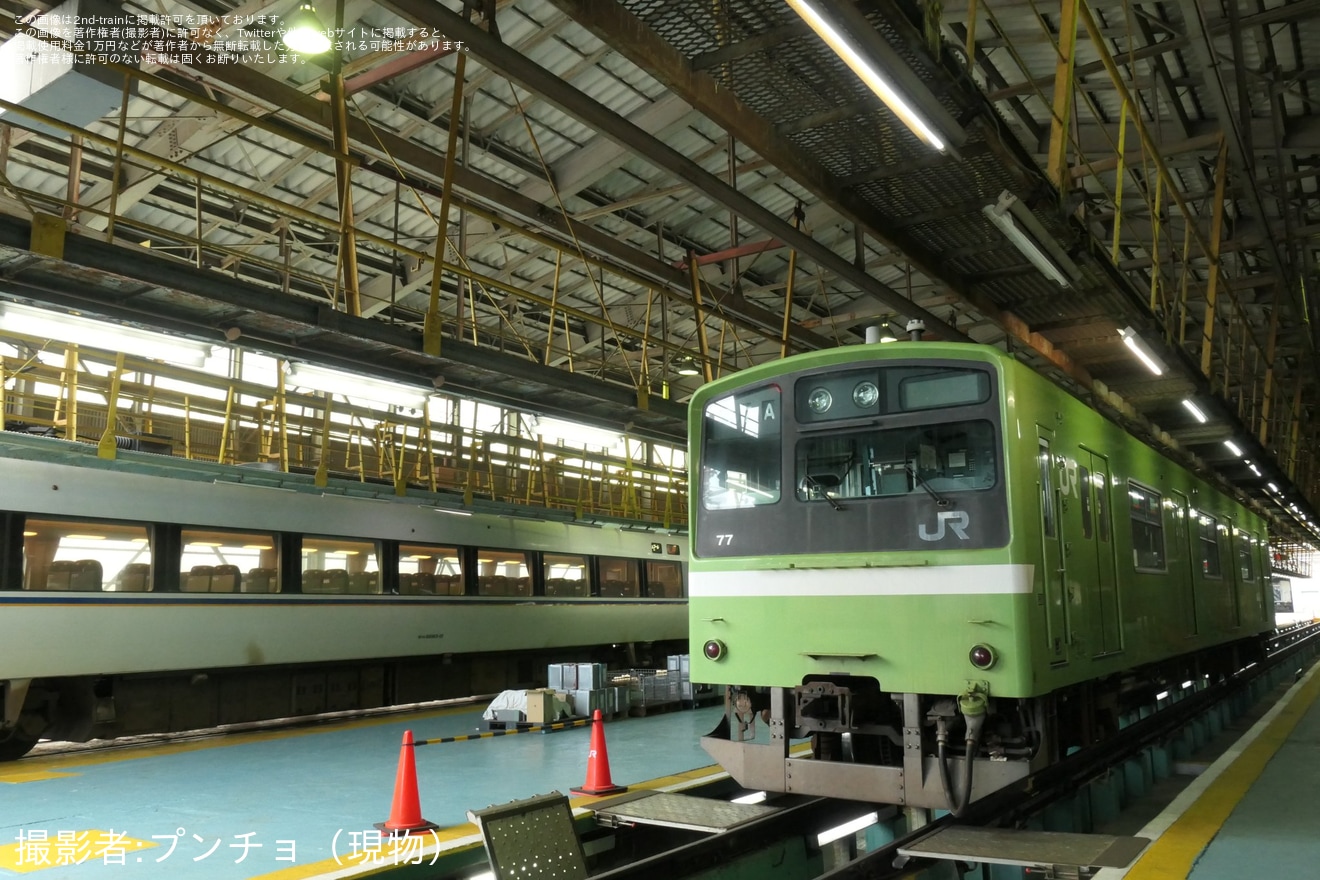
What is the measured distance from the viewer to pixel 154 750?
9.85m

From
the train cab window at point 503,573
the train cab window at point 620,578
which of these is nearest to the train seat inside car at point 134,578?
the train cab window at point 503,573

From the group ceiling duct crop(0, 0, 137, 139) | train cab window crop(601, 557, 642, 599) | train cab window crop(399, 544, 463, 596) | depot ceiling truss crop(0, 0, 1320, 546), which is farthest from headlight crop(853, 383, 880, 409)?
train cab window crop(601, 557, 642, 599)

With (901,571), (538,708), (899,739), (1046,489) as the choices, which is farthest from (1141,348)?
(538,708)

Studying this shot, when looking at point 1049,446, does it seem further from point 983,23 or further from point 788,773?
point 983,23

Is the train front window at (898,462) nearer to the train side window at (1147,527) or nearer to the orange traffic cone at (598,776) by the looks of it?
the orange traffic cone at (598,776)

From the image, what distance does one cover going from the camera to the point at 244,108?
511 inches

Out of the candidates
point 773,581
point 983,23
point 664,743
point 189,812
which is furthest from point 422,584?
point 983,23

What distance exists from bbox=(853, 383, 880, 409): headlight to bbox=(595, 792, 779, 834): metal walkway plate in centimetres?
259

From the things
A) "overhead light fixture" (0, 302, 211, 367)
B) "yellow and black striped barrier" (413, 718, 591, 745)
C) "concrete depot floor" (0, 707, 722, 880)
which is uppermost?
"overhead light fixture" (0, 302, 211, 367)

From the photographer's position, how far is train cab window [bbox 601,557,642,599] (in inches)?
667

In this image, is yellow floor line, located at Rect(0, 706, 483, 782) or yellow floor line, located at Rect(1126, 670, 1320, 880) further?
yellow floor line, located at Rect(0, 706, 483, 782)

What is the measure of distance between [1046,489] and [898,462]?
0.94 m

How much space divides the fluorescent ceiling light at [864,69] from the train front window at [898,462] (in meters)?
1.74

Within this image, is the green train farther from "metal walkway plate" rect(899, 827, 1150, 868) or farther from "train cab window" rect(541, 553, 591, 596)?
"train cab window" rect(541, 553, 591, 596)
